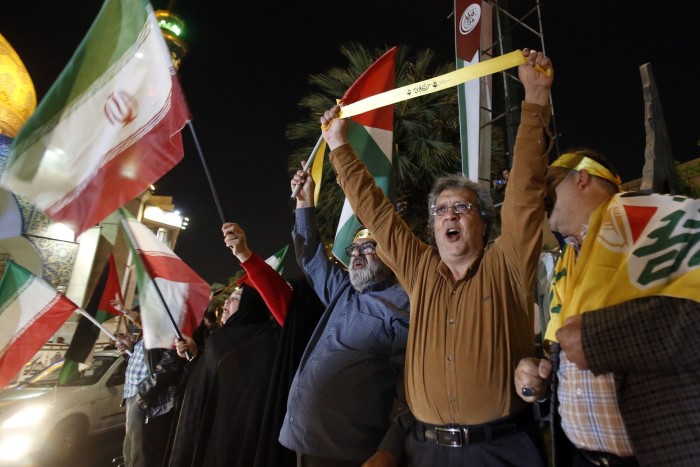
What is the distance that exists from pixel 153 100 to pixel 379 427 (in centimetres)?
282

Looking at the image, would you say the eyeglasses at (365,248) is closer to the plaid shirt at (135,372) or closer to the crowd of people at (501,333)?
the crowd of people at (501,333)

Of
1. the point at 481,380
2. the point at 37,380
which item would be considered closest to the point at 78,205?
the point at 481,380

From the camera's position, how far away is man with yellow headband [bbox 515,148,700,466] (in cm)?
123

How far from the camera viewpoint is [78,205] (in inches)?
125

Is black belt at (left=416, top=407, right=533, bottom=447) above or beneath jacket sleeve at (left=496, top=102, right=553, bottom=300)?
beneath

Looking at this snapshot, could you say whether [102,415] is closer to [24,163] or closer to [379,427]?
[24,163]

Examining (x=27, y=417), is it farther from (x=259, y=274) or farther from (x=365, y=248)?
(x=365, y=248)

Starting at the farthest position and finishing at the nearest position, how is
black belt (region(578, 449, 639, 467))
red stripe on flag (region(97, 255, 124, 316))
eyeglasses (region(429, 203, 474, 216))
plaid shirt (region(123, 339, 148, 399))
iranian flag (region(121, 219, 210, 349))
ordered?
red stripe on flag (region(97, 255, 124, 316)), plaid shirt (region(123, 339, 148, 399)), iranian flag (region(121, 219, 210, 349)), eyeglasses (region(429, 203, 474, 216)), black belt (region(578, 449, 639, 467))

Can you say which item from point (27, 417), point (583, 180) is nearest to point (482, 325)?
point (583, 180)

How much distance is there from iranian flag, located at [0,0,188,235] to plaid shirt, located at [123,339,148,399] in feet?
8.98

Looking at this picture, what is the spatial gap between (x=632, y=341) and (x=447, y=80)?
1.48 meters

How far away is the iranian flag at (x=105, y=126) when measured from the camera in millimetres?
3129

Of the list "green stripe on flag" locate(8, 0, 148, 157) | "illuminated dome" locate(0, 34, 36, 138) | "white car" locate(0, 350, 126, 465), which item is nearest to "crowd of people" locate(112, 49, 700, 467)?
"green stripe on flag" locate(8, 0, 148, 157)

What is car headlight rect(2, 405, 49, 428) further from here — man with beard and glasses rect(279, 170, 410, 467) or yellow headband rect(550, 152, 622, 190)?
yellow headband rect(550, 152, 622, 190)
